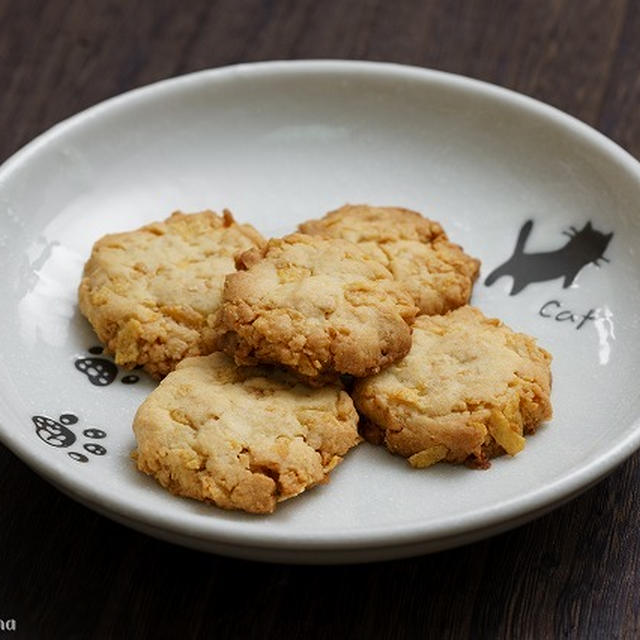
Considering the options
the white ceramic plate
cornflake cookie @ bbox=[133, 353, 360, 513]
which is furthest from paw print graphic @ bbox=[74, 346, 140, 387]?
cornflake cookie @ bbox=[133, 353, 360, 513]

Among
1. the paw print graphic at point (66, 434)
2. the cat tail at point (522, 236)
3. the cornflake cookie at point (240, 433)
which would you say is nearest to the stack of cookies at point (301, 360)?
the cornflake cookie at point (240, 433)

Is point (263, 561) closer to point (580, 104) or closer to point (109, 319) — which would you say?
point (109, 319)

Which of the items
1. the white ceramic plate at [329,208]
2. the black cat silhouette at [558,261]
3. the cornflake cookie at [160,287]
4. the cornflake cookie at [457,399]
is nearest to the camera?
the white ceramic plate at [329,208]

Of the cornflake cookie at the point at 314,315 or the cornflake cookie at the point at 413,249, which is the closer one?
the cornflake cookie at the point at 314,315

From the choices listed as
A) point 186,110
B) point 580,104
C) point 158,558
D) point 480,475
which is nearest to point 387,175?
point 186,110

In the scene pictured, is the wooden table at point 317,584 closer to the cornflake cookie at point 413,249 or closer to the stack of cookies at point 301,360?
the stack of cookies at point 301,360

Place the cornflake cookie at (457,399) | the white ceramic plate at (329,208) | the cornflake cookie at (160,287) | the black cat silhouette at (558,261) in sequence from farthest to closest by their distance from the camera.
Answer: the black cat silhouette at (558,261) < the cornflake cookie at (160,287) < the cornflake cookie at (457,399) < the white ceramic plate at (329,208)

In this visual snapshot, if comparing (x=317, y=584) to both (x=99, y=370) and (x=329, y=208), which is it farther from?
(x=329, y=208)

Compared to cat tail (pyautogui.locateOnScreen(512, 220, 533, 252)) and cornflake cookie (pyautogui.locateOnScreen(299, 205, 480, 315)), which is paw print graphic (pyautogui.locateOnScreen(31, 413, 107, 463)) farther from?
cat tail (pyautogui.locateOnScreen(512, 220, 533, 252))

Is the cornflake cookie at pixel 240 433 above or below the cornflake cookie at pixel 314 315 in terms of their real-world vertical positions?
below
